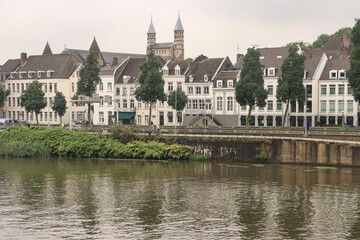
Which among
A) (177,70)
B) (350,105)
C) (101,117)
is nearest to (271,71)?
(350,105)

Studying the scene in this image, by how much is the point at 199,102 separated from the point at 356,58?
1739 inches

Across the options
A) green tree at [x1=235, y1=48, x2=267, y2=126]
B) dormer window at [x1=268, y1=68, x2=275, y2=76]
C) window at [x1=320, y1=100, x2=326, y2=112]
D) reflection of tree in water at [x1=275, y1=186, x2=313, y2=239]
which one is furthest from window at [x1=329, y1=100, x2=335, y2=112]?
reflection of tree in water at [x1=275, y1=186, x2=313, y2=239]

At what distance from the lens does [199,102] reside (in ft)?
392

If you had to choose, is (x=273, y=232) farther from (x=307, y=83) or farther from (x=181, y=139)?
(x=307, y=83)

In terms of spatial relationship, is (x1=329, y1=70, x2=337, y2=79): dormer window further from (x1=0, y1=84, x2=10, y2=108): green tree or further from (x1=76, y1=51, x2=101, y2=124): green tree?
(x1=0, y1=84, x2=10, y2=108): green tree

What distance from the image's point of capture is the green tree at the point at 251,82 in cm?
9750

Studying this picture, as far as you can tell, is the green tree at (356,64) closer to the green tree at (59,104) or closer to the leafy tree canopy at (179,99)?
the leafy tree canopy at (179,99)

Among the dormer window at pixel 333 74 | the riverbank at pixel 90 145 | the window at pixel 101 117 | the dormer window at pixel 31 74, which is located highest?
the dormer window at pixel 31 74

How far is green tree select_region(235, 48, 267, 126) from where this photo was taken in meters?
97.5

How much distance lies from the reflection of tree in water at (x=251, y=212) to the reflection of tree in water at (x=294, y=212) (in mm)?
1332

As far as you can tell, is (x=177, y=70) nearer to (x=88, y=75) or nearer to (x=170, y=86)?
(x=170, y=86)

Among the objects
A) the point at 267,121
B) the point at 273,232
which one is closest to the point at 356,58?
the point at 267,121

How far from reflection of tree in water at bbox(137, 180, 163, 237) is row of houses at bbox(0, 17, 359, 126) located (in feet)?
172

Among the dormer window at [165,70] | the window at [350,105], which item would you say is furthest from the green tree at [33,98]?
the window at [350,105]
